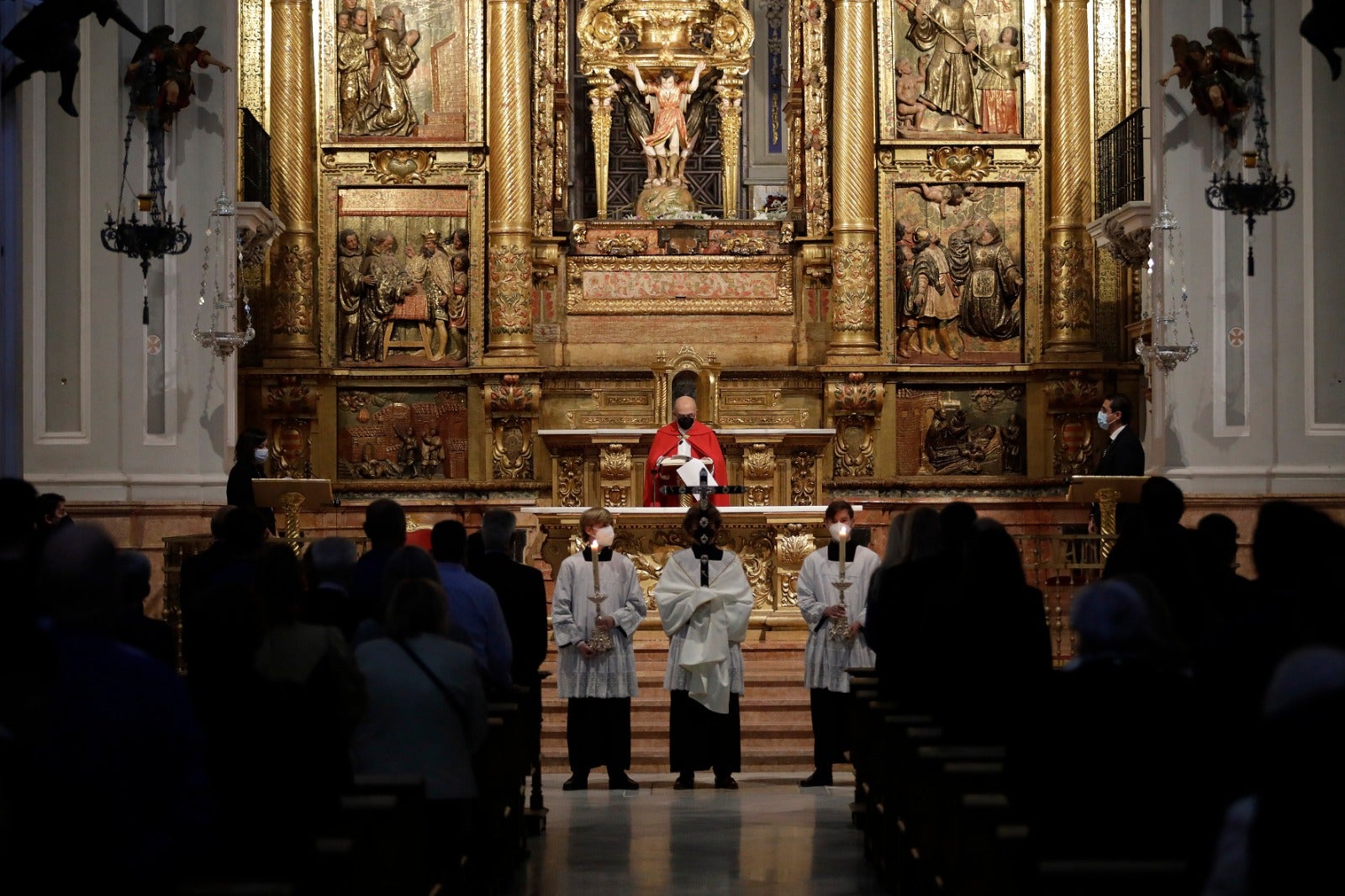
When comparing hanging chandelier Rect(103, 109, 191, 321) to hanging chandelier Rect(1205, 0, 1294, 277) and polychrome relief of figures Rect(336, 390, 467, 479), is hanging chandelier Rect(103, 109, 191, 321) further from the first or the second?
hanging chandelier Rect(1205, 0, 1294, 277)

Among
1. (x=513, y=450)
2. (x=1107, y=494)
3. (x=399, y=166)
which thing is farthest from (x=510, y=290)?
(x=1107, y=494)

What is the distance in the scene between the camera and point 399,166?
2005 centimetres

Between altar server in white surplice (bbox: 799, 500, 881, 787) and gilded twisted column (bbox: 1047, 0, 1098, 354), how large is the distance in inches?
300

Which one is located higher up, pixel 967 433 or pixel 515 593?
pixel 967 433

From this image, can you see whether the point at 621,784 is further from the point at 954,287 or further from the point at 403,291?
the point at 954,287

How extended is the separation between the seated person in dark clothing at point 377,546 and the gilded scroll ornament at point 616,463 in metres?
10.2

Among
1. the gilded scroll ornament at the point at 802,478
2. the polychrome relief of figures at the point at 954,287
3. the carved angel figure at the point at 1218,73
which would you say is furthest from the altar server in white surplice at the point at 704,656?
the polychrome relief of figures at the point at 954,287

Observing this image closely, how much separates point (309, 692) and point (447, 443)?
14.2 meters

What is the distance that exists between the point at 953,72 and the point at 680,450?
6046 millimetres

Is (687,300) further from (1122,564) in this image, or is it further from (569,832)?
(1122,564)

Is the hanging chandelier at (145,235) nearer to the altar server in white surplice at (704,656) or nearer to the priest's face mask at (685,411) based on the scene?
the priest's face mask at (685,411)

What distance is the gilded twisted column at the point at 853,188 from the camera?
64.9 ft

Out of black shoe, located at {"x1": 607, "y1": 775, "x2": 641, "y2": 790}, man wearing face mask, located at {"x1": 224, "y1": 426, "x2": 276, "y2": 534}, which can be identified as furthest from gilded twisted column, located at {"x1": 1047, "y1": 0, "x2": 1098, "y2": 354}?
man wearing face mask, located at {"x1": 224, "y1": 426, "x2": 276, "y2": 534}

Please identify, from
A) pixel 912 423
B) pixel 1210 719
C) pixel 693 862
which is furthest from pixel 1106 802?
pixel 912 423
